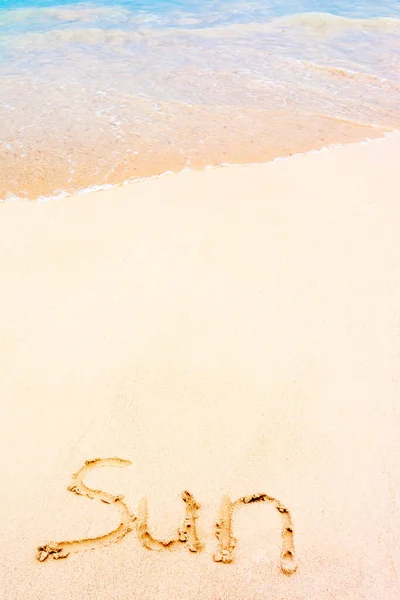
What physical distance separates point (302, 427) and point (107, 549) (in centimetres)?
113

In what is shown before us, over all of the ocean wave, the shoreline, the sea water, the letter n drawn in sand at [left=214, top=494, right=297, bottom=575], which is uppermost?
the ocean wave

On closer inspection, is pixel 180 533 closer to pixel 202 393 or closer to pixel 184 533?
pixel 184 533

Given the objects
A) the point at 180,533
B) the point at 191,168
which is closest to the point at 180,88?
the point at 191,168

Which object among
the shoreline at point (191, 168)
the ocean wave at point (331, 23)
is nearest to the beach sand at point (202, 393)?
the shoreline at point (191, 168)

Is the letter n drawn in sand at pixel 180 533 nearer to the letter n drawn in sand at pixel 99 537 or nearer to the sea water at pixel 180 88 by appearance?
the letter n drawn in sand at pixel 99 537

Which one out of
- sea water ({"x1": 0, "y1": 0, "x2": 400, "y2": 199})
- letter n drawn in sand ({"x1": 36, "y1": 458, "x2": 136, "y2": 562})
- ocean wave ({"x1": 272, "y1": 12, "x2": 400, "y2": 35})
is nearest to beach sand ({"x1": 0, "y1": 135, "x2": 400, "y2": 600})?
letter n drawn in sand ({"x1": 36, "y1": 458, "x2": 136, "y2": 562})

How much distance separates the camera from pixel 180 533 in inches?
83.6

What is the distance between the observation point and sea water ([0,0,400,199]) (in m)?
5.72

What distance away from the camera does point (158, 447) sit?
7.98ft

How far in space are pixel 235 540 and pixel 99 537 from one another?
60 centimetres

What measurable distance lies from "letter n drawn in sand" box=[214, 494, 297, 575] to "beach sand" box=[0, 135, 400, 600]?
0.02 meters

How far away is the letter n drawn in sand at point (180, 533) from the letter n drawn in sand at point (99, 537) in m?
0.05

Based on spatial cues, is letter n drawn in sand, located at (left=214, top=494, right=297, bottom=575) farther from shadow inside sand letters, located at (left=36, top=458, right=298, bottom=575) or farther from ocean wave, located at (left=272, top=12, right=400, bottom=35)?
ocean wave, located at (left=272, top=12, right=400, bottom=35)

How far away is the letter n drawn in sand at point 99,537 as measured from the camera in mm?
2069
